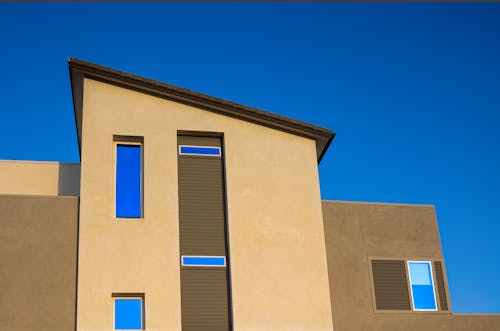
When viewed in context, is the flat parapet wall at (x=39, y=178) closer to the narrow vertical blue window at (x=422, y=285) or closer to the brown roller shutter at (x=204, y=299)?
the brown roller shutter at (x=204, y=299)

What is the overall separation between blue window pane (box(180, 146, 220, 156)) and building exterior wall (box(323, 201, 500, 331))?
365 cm

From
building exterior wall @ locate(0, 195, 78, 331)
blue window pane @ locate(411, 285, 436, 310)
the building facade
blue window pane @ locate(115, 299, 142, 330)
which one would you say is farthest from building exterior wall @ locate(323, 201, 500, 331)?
building exterior wall @ locate(0, 195, 78, 331)

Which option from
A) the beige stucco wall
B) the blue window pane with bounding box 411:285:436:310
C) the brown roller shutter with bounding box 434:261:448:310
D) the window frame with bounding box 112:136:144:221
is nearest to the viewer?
the beige stucco wall

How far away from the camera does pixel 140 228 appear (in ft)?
68.9

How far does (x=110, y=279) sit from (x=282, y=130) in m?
6.82

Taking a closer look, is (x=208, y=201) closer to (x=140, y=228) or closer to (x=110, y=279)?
(x=140, y=228)

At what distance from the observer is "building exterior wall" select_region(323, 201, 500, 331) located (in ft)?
74.9

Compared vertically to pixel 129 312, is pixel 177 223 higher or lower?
higher

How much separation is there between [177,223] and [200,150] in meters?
2.42

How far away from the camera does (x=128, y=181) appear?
21625 millimetres

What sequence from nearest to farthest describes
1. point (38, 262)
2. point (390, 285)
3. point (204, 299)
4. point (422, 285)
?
point (38, 262) → point (204, 299) → point (390, 285) → point (422, 285)

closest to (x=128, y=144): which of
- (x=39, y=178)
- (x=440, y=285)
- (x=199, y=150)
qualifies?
(x=199, y=150)

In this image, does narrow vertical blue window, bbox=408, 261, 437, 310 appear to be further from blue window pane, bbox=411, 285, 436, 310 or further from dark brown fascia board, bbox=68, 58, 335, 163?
dark brown fascia board, bbox=68, 58, 335, 163

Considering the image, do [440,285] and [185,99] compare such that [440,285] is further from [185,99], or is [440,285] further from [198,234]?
[185,99]
